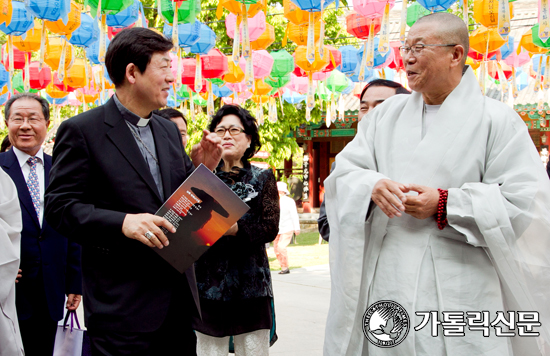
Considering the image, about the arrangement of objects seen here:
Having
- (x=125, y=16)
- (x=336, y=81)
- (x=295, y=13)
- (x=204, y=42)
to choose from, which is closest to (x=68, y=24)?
(x=125, y=16)

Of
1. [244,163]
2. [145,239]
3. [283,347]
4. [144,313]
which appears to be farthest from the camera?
[283,347]

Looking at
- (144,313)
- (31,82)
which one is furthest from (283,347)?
(31,82)

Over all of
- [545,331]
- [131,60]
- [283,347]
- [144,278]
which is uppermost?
[131,60]

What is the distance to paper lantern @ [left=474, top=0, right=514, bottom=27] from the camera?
5023mm

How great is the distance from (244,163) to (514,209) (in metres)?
1.62

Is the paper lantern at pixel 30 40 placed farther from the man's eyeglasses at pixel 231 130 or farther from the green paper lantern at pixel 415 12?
the green paper lantern at pixel 415 12

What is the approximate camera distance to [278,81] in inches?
299

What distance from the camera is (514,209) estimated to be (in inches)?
70.8

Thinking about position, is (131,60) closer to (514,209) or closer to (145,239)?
(145,239)

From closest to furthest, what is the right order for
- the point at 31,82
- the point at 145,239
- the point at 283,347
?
the point at 145,239 → the point at 283,347 → the point at 31,82

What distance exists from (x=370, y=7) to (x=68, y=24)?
2.99 metres

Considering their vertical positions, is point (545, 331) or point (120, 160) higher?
point (120, 160)

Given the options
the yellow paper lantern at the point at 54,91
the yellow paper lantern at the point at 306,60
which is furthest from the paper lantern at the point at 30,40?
the yellow paper lantern at the point at 306,60

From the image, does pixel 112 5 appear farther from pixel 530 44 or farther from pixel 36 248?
pixel 530 44
